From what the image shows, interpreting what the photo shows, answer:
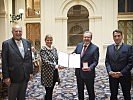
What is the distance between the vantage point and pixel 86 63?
17.9ft

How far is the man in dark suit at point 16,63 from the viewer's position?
4754 millimetres

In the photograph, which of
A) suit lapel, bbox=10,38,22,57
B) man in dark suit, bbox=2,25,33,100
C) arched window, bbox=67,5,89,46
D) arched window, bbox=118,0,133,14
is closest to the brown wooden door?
arched window, bbox=67,5,89,46

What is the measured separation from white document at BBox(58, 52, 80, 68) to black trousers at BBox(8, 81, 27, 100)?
3.23 ft

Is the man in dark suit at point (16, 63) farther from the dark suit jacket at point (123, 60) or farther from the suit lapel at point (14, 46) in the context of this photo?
the dark suit jacket at point (123, 60)

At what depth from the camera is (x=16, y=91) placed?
496 centimetres

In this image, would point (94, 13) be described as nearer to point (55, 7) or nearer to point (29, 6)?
point (55, 7)

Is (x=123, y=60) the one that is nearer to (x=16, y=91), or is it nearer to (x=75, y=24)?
(x=16, y=91)

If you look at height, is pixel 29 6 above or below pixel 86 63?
above

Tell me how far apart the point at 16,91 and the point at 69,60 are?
4.27 feet

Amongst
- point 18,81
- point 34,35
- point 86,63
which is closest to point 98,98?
point 86,63

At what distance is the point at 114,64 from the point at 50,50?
128 cm

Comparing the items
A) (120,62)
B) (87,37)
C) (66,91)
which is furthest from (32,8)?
(120,62)

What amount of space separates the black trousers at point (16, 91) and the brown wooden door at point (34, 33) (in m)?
14.3

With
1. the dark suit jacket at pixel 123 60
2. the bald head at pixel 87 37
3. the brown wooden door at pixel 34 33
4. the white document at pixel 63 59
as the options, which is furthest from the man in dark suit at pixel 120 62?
the brown wooden door at pixel 34 33
